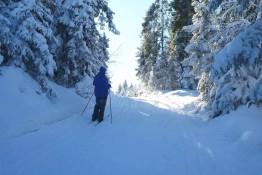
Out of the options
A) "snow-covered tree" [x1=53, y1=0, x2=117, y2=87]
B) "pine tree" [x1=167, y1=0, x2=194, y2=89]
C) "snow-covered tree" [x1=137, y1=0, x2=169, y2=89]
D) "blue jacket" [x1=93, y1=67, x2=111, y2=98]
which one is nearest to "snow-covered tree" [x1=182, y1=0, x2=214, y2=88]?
"snow-covered tree" [x1=53, y1=0, x2=117, y2=87]

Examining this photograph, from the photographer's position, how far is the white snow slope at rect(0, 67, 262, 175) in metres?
8.21

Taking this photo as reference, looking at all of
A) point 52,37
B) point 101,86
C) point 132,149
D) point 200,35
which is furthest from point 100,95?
point 200,35

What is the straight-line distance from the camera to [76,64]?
744 inches

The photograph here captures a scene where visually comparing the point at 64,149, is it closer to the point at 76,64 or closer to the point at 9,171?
the point at 9,171

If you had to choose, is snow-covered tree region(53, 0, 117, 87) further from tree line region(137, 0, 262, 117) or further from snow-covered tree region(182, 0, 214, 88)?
snow-covered tree region(182, 0, 214, 88)

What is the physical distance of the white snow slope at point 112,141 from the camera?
821 centimetres

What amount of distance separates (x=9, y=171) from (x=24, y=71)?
7.52 meters

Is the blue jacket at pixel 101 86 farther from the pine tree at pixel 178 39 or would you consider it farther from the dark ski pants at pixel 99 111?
the pine tree at pixel 178 39

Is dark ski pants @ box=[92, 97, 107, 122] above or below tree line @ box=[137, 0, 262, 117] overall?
below

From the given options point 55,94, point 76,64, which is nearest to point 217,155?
point 55,94

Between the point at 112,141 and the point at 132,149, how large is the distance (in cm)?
104

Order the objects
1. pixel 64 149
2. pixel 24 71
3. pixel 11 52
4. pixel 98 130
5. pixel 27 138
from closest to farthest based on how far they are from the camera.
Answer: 1. pixel 64 149
2. pixel 27 138
3. pixel 98 130
4. pixel 11 52
5. pixel 24 71

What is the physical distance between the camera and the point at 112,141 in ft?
35.3

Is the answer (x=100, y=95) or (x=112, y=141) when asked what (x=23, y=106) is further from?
(x=100, y=95)
